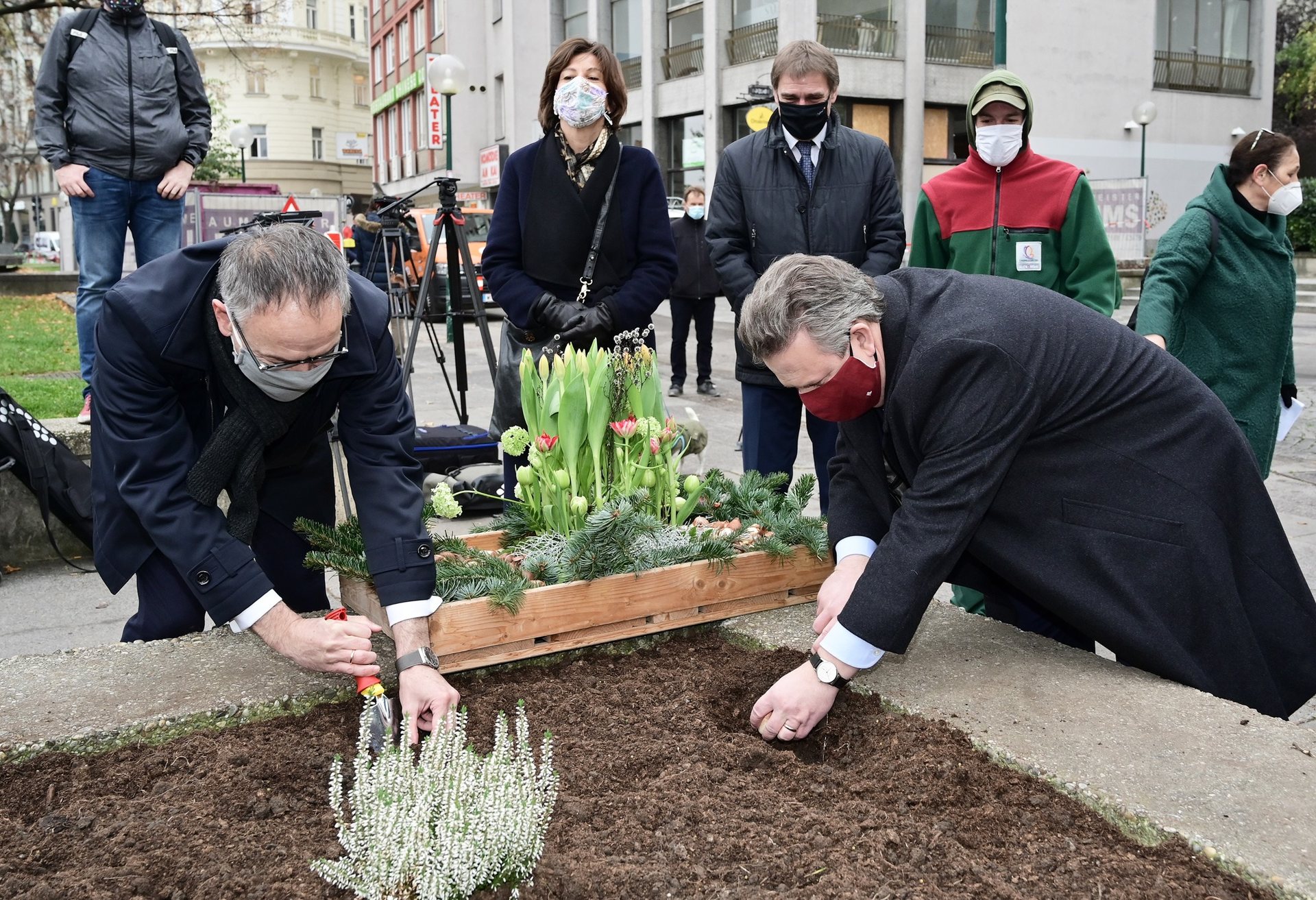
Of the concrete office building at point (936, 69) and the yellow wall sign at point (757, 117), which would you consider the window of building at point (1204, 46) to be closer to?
the concrete office building at point (936, 69)

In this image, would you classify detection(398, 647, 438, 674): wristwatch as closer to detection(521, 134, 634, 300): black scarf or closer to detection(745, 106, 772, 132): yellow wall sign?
detection(521, 134, 634, 300): black scarf

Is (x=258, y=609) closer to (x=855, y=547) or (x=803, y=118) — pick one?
(x=855, y=547)

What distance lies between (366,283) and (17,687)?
122 cm

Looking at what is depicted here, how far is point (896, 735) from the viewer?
243 centimetres

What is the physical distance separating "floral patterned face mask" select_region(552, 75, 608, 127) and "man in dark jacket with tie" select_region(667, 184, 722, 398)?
5.79m

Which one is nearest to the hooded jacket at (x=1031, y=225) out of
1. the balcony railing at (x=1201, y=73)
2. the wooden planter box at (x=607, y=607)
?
the wooden planter box at (x=607, y=607)

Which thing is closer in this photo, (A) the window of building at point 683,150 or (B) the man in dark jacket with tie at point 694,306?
(B) the man in dark jacket with tie at point 694,306

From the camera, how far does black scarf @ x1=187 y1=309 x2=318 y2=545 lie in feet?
8.75

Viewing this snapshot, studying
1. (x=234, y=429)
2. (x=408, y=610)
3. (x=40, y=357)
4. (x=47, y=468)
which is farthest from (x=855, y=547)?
(x=40, y=357)

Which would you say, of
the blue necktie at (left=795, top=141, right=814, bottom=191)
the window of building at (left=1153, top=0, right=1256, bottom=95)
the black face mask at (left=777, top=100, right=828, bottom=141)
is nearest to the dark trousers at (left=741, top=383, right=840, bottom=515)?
the blue necktie at (left=795, top=141, right=814, bottom=191)

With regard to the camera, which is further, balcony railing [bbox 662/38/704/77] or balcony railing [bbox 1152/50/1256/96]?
balcony railing [bbox 1152/50/1256/96]

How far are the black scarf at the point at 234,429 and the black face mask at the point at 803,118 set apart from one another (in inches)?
91.7

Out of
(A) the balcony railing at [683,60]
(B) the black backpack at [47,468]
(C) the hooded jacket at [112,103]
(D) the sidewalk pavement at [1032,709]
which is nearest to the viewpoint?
(D) the sidewalk pavement at [1032,709]

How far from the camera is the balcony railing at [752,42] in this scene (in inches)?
866
